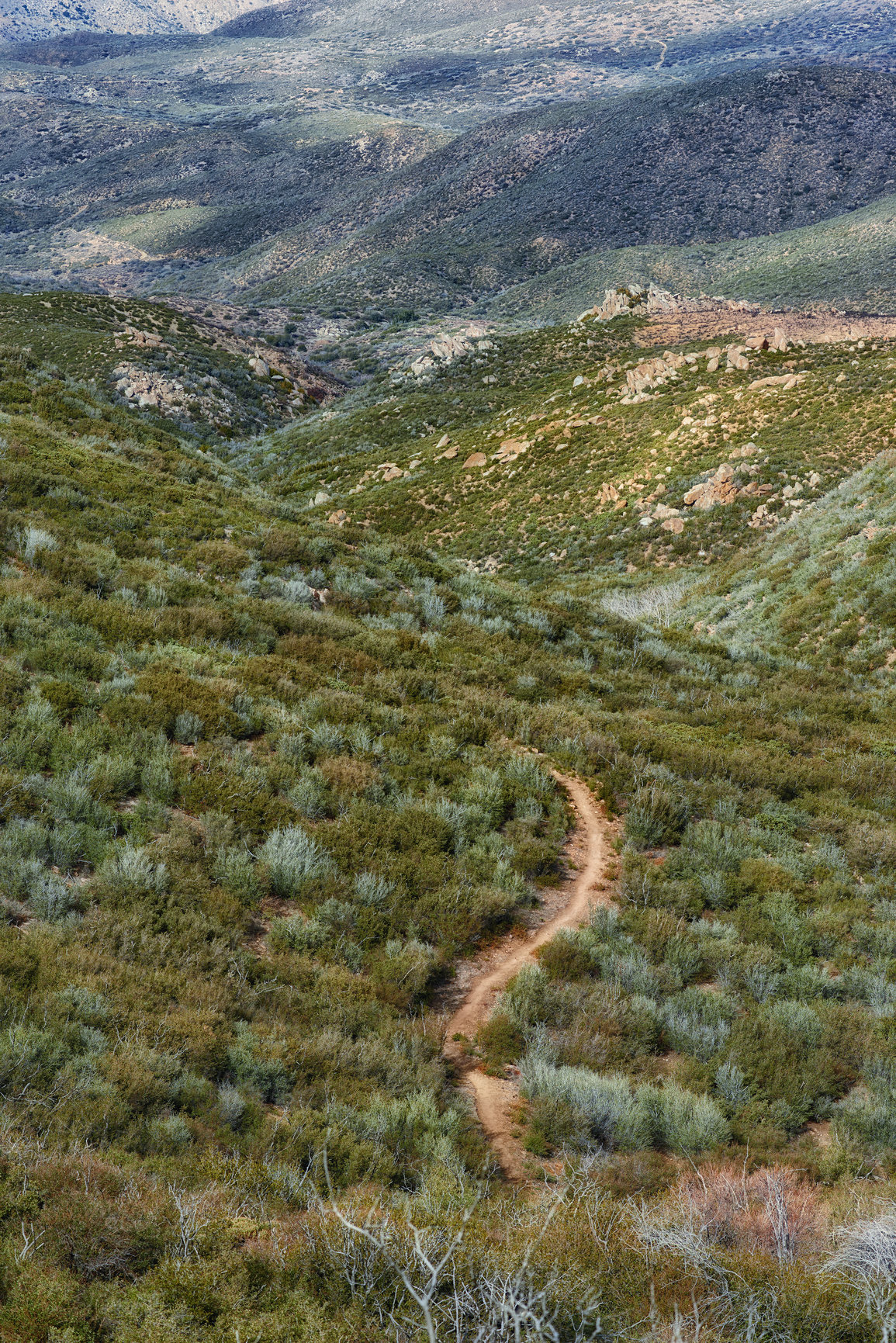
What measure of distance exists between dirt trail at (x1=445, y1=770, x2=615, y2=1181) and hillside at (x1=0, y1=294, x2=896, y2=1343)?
0.12 metres

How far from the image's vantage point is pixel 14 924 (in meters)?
4.93

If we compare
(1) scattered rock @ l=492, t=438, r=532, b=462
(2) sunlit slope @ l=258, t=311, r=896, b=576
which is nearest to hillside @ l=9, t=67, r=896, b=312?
(2) sunlit slope @ l=258, t=311, r=896, b=576

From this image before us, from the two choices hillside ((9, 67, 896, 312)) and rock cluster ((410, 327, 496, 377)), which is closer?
rock cluster ((410, 327, 496, 377))

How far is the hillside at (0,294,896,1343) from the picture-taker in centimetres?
318

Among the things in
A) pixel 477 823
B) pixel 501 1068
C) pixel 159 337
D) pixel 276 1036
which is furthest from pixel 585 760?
pixel 159 337

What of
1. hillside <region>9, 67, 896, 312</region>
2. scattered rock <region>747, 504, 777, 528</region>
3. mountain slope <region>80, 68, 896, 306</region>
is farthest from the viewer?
mountain slope <region>80, 68, 896, 306</region>

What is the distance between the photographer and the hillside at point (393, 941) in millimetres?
3178

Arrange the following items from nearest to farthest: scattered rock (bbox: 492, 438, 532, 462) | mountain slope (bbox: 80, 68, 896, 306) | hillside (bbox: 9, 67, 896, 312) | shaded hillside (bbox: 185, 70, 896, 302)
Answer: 1. scattered rock (bbox: 492, 438, 532, 462)
2. hillside (bbox: 9, 67, 896, 312)
3. mountain slope (bbox: 80, 68, 896, 306)
4. shaded hillside (bbox: 185, 70, 896, 302)

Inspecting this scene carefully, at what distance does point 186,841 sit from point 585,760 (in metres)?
4.94

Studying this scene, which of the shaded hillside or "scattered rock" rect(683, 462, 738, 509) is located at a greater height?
the shaded hillside

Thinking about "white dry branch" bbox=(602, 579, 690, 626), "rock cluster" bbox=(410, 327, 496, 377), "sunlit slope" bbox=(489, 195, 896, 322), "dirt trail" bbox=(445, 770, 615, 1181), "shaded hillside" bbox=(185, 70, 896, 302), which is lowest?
"white dry branch" bbox=(602, 579, 690, 626)

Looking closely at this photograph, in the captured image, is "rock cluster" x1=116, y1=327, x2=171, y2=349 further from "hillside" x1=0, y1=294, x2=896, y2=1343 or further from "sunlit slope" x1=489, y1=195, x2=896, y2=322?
"sunlit slope" x1=489, y1=195, x2=896, y2=322

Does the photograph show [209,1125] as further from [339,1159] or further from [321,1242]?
[321,1242]

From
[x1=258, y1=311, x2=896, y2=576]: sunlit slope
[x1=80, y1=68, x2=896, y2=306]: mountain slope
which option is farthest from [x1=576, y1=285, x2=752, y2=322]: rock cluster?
[x1=80, y1=68, x2=896, y2=306]: mountain slope
